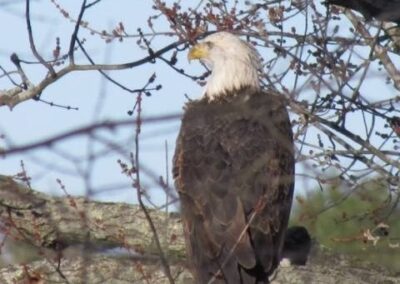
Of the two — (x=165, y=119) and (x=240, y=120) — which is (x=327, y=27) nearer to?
(x=240, y=120)

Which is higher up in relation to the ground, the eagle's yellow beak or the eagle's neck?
the eagle's yellow beak

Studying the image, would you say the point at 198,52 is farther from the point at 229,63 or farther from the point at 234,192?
the point at 234,192

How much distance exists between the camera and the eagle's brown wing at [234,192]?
611cm

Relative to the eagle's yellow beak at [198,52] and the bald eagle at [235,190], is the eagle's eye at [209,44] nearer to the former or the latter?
the eagle's yellow beak at [198,52]

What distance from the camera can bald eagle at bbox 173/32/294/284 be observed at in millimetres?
6098

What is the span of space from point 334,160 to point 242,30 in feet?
3.28

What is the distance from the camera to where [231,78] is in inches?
294

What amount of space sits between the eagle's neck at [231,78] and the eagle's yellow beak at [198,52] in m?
0.16

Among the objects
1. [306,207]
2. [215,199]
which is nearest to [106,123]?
[306,207]

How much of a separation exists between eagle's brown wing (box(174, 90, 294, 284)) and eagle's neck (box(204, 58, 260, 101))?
2.09 ft

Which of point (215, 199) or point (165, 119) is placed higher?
point (215, 199)

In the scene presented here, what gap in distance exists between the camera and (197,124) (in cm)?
645

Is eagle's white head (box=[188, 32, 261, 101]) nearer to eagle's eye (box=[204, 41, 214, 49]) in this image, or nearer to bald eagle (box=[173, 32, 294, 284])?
eagle's eye (box=[204, 41, 214, 49])

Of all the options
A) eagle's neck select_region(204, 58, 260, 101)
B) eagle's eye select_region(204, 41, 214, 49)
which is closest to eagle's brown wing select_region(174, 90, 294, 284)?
eagle's neck select_region(204, 58, 260, 101)
